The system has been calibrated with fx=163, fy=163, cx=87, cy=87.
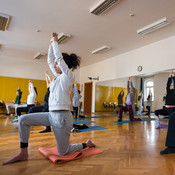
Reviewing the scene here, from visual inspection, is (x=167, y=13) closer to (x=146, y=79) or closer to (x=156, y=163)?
(x=146, y=79)

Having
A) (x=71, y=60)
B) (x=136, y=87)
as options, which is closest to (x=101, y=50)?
(x=136, y=87)

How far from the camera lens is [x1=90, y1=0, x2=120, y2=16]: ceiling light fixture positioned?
393 centimetres

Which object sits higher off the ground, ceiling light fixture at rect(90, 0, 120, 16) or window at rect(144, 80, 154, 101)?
ceiling light fixture at rect(90, 0, 120, 16)

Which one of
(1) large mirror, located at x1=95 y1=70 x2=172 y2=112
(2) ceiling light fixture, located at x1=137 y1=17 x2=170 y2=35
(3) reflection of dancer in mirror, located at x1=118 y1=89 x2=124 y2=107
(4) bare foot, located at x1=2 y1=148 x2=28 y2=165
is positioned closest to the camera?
(4) bare foot, located at x1=2 y1=148 x2=28 y2=165

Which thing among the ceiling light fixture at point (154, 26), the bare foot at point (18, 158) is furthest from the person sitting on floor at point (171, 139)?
the ceiling light fixture at point (154, 26)

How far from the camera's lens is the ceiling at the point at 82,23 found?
419cm

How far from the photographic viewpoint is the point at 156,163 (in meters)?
1.90

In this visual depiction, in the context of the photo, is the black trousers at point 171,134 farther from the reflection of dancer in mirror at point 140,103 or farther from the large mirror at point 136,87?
the reflection of dancer in mirror at point 140,103

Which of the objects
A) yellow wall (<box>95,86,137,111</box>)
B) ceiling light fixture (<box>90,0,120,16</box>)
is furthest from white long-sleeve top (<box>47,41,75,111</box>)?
yellow wall (<box>95,86,137,111</box>)

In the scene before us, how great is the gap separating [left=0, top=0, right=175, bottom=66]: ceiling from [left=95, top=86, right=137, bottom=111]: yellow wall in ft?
6.91

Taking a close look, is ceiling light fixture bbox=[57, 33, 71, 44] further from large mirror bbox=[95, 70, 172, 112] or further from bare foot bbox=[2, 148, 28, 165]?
bare foot bbox=[2, 148, 28, 165]

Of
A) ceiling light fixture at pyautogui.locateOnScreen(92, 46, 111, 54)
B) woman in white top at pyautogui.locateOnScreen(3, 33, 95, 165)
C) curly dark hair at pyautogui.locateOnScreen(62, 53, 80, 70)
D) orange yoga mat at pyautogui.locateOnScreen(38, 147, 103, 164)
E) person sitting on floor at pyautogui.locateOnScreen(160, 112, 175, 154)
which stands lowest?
orange yoga mat at pyautogui.locateOnScreen(38, 147, 103, 164)

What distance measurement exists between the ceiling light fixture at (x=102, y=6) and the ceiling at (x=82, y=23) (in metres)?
0.15

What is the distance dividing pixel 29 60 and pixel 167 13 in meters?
7.84
